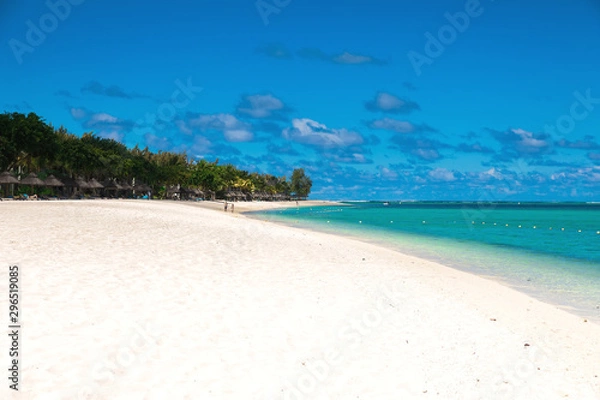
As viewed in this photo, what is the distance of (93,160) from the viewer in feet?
226

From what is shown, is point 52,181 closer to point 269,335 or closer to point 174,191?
point 174,191

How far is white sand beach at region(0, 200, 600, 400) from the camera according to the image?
4.88m

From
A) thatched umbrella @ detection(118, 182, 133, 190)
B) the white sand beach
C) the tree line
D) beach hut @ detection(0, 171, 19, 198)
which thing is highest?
the tree line

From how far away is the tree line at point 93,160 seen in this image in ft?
169

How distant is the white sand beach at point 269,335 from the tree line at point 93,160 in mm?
48655

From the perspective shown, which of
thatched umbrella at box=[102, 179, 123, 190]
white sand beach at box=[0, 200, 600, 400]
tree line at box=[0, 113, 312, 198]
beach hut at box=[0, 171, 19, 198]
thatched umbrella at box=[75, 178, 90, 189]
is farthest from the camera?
thatched umbrella at box=[102, 179, 123, 190]

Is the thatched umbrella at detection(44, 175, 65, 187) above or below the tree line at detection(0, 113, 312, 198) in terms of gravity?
below

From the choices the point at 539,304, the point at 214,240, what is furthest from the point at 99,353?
the point at 214,240

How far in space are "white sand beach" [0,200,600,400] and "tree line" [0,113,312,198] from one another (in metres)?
48.7

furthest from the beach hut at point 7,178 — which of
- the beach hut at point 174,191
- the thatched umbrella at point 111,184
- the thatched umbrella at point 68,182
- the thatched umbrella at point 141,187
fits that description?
the beach hut at point 174,191

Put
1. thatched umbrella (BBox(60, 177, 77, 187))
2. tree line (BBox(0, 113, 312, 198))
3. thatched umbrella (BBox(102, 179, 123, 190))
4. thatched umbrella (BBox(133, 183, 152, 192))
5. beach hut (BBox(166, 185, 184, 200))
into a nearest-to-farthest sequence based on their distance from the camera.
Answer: tree line (BBox(0, 113, 312, 198)) → thatched umbrella (BBox(60, 177, 77, 187)) → thatched umbrella (BBox(102, 179, 123, 190)) → thatched umbrella (BBox(133, 183, 152, 192)) → beach hut (BBox(166, 185, 184, 200))

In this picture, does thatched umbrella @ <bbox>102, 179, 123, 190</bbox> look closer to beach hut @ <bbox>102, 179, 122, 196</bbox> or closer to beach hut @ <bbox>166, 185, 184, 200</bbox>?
beach hut @ <bbox>102, 179, 122, 196</bbox>

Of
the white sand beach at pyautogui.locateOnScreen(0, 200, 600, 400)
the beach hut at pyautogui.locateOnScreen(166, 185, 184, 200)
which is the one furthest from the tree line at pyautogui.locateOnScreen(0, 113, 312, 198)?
the white sand beach at pyautogui.locateOnScreen(0, 200, 600, 400)

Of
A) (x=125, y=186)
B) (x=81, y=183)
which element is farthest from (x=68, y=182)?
(x=125, y=186)
